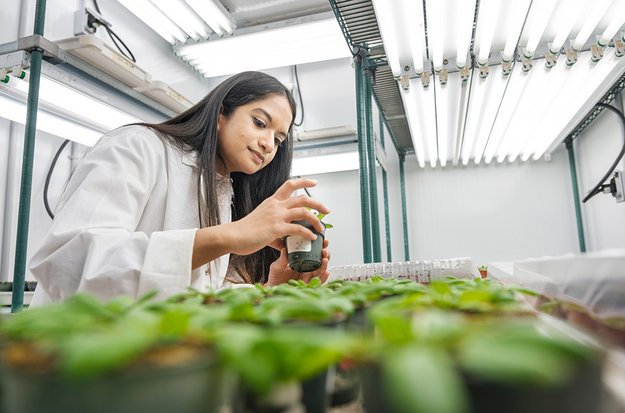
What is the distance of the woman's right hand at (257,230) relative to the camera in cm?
81

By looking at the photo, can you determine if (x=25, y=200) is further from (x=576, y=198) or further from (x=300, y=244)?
(x=576, y=198)

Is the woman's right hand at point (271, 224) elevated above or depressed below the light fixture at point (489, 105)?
below

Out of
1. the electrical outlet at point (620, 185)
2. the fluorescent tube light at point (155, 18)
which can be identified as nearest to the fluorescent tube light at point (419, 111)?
the electrical outlet at point (620, 185)

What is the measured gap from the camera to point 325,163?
2.62 m

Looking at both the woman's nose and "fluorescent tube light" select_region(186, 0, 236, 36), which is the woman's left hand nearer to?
the woman's nose

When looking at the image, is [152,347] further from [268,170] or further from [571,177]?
[571,177]

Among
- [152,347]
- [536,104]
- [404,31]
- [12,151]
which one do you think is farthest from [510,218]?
[152,347]

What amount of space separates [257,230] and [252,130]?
0.47m

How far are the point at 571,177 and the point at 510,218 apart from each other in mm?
478

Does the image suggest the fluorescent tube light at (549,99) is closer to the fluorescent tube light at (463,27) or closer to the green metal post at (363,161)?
the fluorescent tube light at (463,27)

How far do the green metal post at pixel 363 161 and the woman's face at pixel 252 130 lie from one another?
0.52 m

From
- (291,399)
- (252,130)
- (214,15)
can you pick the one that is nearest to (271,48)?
(214,15)

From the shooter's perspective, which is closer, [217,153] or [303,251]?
[303,251]

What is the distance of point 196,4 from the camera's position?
1845 mm
